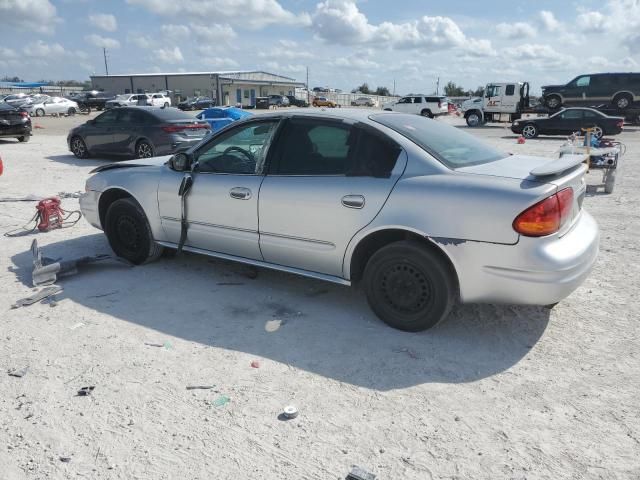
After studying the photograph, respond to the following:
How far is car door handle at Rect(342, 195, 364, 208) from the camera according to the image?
386cm

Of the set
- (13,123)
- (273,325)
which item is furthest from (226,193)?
(13,123)

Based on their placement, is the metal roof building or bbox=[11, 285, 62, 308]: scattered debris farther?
the metal roof building

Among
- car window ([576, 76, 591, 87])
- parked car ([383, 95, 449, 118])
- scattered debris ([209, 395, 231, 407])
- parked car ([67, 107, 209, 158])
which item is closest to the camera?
scattered debris ([209, 395, 231, 407])

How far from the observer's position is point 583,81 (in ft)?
98.0

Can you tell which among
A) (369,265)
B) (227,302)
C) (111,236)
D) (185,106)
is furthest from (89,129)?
(185,106)

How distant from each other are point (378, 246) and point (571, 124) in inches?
871

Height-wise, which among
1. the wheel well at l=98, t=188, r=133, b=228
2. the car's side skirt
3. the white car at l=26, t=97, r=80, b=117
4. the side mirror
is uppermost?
the side mirror

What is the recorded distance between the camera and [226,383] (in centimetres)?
329

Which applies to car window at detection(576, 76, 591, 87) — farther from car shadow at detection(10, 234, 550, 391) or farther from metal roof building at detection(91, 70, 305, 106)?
metal roof building at detection(91, 70, 305, 106)

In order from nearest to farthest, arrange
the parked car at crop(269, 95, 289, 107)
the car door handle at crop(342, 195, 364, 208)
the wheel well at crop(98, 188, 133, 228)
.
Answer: the car door handle at crop(342, 195, 364, 208), the wheel well at crop(98, 188, 133, 228), the parked car at crop(269, 95, 289, 107)

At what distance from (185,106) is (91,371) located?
54139mm

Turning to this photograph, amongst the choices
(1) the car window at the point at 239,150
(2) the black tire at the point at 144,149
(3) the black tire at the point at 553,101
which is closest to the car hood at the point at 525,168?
(1) the car window at the point at 239,150

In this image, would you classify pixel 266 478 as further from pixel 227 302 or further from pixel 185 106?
pixel 185 106

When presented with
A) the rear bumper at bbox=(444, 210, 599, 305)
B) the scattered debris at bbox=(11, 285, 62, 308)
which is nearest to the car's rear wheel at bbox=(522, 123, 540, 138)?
the rear bumper at bbox=(444, 210, 599, 305)
